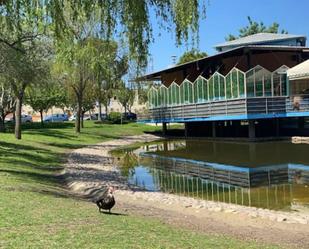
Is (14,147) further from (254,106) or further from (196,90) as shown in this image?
(196,90)

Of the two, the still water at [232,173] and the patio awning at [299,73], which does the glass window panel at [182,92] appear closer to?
the patio awning at [299,73]

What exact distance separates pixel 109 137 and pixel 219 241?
38.8 m

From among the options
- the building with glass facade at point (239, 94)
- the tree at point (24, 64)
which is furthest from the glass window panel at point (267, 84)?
the tree at point (24, 64)

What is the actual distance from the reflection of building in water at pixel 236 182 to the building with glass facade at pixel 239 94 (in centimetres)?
1238

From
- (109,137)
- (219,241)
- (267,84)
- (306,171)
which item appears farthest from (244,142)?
(219,241)

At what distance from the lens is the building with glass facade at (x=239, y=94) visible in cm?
3819

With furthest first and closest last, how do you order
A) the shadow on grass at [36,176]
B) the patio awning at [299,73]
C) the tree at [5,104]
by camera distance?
the tree at [5,104], the patio awning at [299,73], the shadow on grass at [36,176]

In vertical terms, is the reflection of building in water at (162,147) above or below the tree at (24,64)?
below

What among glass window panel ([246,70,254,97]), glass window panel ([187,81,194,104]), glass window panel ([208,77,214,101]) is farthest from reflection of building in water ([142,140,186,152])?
glass window panel ([187,81,194,104])

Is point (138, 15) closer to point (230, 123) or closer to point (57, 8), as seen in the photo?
point (57, 8)

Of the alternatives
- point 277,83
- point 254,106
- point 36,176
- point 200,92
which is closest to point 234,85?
point 254,106

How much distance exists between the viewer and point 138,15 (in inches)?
489

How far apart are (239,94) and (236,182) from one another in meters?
19.8

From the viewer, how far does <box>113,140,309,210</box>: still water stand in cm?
1669
